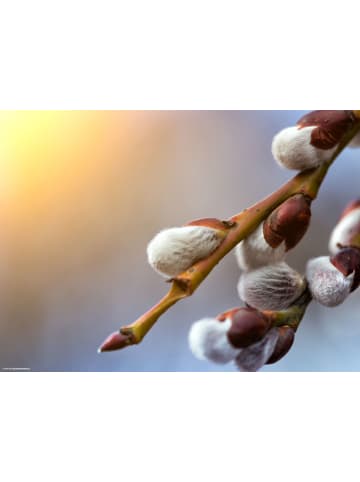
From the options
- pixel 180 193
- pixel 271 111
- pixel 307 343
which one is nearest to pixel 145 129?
pixel 180 193

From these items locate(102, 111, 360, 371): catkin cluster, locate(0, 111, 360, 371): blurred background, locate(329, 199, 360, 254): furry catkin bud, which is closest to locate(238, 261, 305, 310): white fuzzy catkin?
locate(102, 111, 360, 371): catkin cluster

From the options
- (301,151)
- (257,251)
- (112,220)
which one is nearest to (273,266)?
(257,251)

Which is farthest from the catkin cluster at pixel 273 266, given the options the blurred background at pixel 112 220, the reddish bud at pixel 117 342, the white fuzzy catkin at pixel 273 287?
the blurred background at pixel 112 220

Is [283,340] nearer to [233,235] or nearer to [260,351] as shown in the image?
[260,351]

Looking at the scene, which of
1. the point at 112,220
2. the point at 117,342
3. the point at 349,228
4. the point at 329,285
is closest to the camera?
the point at 117,342

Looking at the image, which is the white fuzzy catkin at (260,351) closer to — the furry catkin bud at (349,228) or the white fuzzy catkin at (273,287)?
the white fuzzy catkin at (273,287)

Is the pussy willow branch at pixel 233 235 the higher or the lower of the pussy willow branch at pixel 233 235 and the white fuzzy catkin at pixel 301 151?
the lower

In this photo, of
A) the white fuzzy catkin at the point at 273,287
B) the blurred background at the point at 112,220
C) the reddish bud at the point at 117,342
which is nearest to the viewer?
the reddish bud at the point at 117,342

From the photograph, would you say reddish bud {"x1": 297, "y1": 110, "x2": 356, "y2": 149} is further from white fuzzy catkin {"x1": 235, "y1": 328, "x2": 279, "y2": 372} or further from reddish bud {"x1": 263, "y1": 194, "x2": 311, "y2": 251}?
white fuzzy catkin {"x1": 235, "y1": 328, "x2": 279, "y2": 372}
